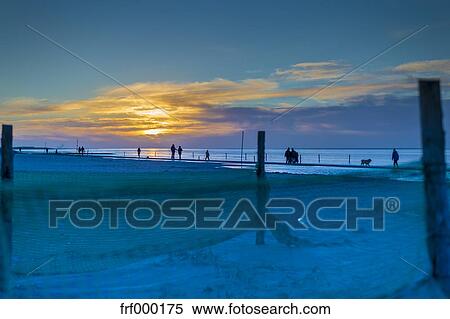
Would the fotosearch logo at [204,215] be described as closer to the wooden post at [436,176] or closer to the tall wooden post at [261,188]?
the tall wooden post at [261,188]

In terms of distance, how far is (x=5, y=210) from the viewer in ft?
19.5

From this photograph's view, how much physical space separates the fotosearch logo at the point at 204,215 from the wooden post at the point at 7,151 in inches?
47.5

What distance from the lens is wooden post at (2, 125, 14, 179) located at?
6383 mm

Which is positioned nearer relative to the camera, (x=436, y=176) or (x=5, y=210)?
(x=436, y=176)

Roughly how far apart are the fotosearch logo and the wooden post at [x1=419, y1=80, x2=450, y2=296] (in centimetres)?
315

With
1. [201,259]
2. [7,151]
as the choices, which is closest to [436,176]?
[201,259]

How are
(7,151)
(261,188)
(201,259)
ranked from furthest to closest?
(261,188)
(201,259)
(7,151)

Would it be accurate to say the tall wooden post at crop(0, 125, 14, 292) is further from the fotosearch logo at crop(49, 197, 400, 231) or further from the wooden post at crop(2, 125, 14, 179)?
the fotosearch logo at crop(49, 197, 400, 231)

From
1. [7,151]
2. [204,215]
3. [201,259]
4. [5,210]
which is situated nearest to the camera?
[5,210]

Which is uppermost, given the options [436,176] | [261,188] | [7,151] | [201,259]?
[7,151]

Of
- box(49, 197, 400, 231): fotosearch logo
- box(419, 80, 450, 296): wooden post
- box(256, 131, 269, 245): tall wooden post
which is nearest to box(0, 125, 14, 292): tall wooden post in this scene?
box(49, 197, 400, 231): fotosearch logo

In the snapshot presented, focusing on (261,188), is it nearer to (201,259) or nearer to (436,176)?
(201,259)

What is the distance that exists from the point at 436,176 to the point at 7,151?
540cm
